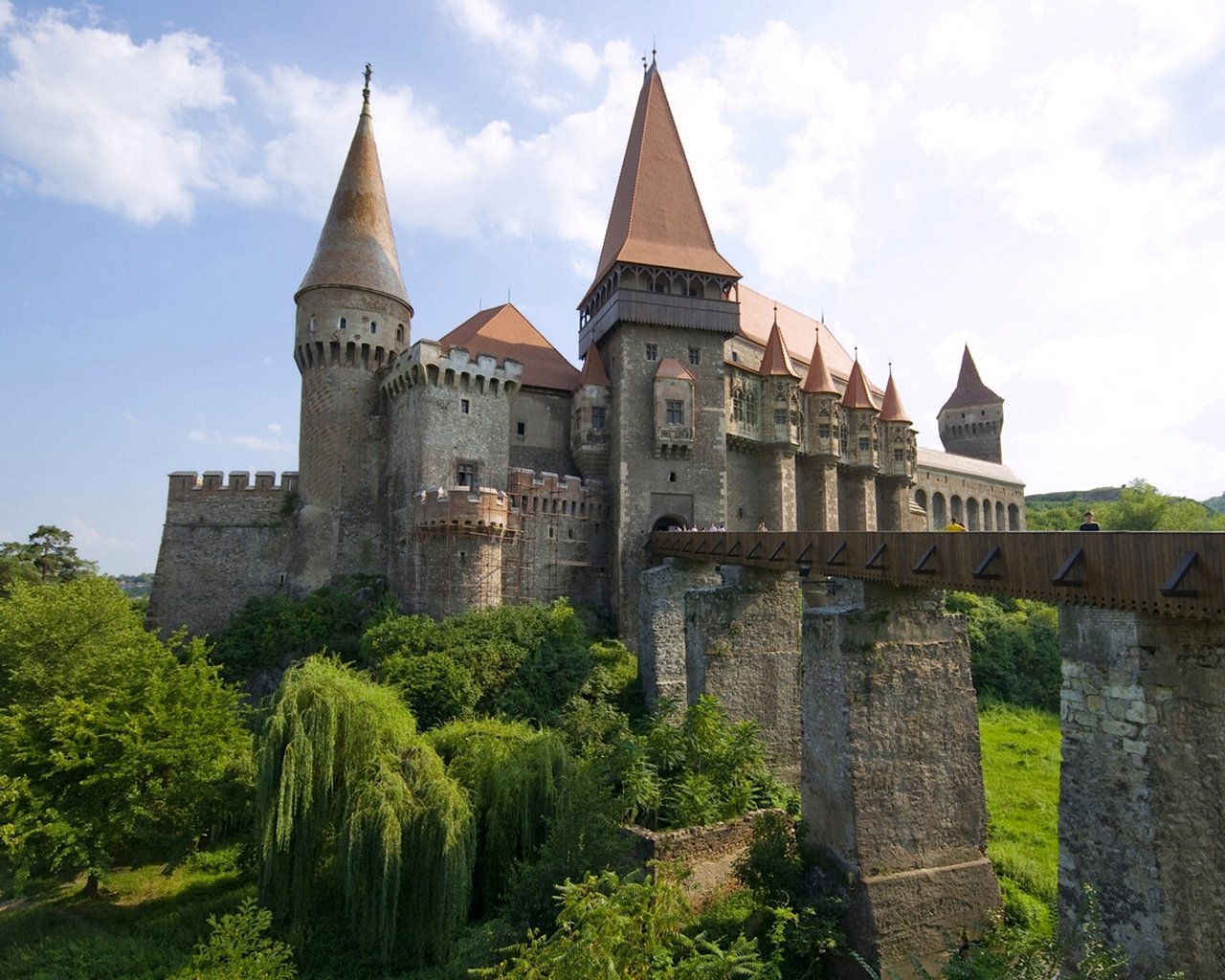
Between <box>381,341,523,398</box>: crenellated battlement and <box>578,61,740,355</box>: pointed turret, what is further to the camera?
<box>578,61,740,355</box>: pointed turret

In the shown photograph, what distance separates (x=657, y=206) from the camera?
3022 centimetres

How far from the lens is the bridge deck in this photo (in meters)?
6.91

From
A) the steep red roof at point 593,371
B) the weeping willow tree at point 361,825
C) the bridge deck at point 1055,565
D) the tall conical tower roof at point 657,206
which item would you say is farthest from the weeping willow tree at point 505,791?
the tall conical tower roof at point 657,206

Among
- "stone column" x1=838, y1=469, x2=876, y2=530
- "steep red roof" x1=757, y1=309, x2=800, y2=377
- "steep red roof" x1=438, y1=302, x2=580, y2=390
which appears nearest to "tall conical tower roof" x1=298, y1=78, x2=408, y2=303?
"steep red roof" x1=438, y1=302, x2=580, y2=390

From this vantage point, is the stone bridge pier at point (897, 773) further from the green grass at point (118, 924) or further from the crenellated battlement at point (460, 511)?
the crenellated battlement at point (460, 511)

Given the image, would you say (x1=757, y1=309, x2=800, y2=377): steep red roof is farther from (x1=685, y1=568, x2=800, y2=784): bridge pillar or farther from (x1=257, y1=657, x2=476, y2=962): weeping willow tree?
(x1=257, y1=657, x2=476, y2=962): weeping willow tree

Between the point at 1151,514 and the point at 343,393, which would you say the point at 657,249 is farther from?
the point at 1151,514

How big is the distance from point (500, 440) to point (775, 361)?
13.2 m

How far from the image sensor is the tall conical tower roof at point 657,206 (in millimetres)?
28812

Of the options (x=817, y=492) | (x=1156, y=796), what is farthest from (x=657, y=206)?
(x=1156, y=796)

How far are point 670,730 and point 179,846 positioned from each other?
10140 millimetres

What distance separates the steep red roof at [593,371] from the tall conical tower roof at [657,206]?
3583 millimetres

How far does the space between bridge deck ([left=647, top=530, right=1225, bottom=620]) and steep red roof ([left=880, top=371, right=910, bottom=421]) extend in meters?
26.0

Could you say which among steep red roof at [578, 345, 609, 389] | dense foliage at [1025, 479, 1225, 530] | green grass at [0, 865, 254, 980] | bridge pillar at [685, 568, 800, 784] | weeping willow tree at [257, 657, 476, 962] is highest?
steep red roof at [578, 345, 609, 389]
